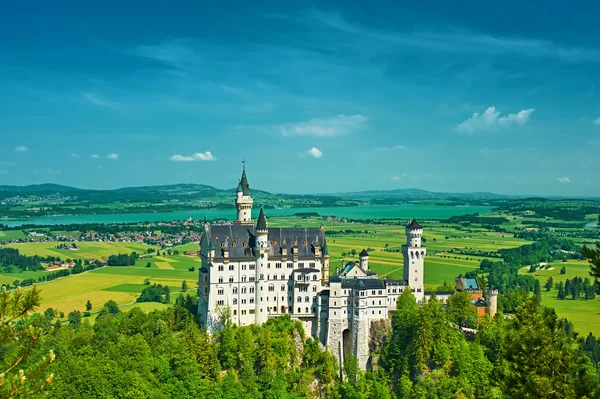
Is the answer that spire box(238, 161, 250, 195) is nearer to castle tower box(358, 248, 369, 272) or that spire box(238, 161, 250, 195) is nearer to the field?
castle tower box(358, 248, 369, 272)

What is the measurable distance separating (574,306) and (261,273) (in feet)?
270

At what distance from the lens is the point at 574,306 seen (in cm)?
12681

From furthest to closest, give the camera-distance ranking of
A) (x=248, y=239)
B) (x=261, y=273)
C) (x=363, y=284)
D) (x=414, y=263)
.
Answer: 1. (x=414, y=263)
2. (x=248, y=239)
3. (x=261, y=273)
4. (x=363, y=284)

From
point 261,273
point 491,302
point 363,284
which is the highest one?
point 261,273

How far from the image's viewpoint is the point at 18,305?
21875mm

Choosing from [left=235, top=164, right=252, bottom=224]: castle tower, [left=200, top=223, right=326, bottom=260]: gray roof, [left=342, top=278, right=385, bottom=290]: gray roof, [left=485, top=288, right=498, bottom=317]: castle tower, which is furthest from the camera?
[left=235, top=164, right=252, bottom=224]: castle tower

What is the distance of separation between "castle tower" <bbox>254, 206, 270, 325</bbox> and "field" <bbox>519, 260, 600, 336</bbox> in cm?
6177

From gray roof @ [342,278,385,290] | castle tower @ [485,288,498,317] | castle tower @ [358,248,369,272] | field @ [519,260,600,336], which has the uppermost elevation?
castle tower @ [358,248,369,272]

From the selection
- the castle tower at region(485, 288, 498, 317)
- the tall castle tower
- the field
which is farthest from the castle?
the field

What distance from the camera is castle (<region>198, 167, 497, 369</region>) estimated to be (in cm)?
8025

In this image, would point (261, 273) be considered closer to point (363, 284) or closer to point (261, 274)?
point (261, 274)

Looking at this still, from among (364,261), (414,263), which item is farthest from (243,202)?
(414,263)

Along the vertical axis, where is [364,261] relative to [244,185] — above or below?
below

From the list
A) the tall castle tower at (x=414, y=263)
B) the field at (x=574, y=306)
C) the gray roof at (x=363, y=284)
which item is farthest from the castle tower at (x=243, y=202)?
the field at (x=574, y=306)
